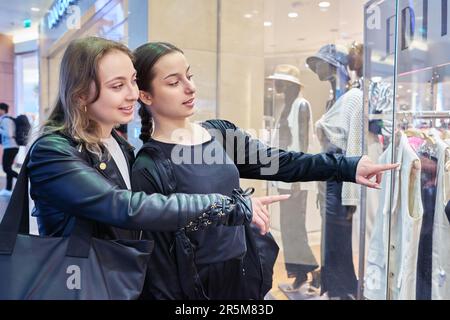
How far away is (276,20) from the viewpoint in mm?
2381

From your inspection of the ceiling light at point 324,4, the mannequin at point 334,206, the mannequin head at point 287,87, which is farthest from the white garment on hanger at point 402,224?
the ceiling light at point 324,4

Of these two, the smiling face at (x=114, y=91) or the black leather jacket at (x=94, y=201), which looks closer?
the black leather jacket at (x=94, y=201)

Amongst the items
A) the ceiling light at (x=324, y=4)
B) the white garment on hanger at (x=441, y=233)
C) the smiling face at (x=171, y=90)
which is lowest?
the white garment on hanger at (x=441, y=233)

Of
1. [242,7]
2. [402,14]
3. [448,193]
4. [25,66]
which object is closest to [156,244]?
[448,193]

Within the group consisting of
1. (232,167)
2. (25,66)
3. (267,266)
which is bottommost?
(267,266)

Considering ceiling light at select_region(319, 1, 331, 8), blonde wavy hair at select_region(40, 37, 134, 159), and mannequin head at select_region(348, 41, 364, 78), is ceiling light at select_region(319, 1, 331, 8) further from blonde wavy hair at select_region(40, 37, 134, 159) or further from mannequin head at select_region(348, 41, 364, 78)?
blonde wavy hair at select_region(40, 37, 134, 159)

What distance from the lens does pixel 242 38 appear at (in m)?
2.19

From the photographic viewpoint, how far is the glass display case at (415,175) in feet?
5.07

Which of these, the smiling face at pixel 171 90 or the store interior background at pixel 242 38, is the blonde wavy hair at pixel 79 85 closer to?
the smiling face at pixel 171 90

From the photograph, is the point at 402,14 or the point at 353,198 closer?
the point at 402,14

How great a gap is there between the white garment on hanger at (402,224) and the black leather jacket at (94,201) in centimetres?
109

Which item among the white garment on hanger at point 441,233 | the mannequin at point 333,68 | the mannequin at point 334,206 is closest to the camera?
the white garment on hanger at point 441,233
